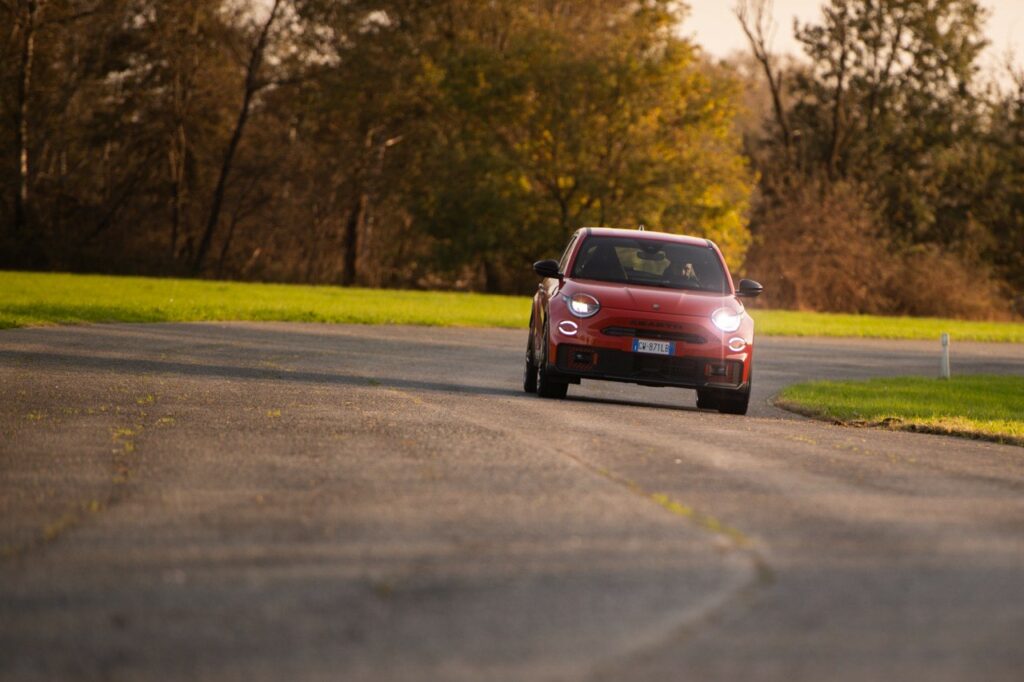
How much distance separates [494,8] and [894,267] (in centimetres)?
1798

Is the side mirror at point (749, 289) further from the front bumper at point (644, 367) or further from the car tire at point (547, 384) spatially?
the car tire at point (547, 384)

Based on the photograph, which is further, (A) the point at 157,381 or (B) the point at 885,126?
(B) the point at 885,126

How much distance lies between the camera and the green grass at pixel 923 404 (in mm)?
16734

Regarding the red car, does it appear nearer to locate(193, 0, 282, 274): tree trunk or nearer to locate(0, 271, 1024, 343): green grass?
locate(0, 271, 1024, 343): green grass

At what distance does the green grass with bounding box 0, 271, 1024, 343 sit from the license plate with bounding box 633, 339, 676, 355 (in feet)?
44.5

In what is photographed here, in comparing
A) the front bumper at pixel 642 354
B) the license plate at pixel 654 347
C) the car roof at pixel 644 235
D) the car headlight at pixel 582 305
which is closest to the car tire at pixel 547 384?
the front bumper at pixel 642 354

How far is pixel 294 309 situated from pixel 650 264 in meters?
21.4

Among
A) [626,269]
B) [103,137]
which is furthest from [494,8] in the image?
[626,269]

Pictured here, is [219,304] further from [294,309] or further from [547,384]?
[547,384]

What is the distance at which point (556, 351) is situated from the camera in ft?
56.3

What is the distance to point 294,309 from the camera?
3891cm

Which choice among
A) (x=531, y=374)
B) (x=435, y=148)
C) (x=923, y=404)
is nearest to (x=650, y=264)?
(x=531, y=374)

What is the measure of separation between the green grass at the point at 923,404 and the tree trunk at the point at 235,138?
3927 cm

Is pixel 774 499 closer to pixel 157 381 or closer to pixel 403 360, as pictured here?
pixel 157 381
